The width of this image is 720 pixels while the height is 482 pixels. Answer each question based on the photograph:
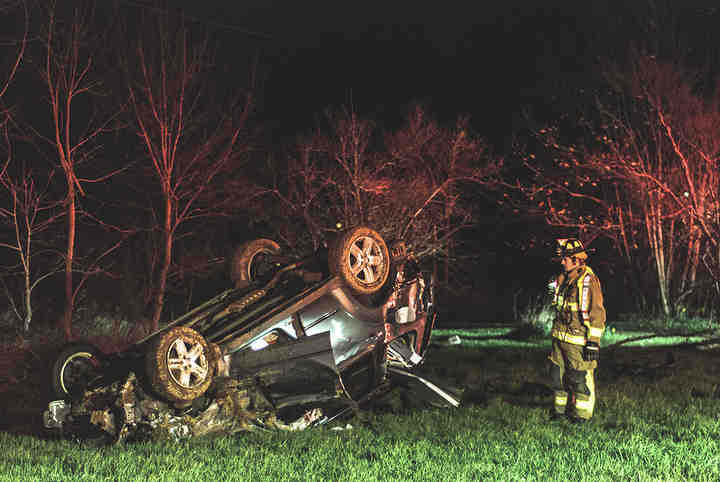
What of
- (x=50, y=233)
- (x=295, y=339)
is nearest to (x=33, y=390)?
(x=295, y=339)

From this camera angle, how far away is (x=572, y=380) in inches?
298

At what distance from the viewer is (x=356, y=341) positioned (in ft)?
24.8

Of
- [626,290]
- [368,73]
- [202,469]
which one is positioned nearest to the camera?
[202,469]

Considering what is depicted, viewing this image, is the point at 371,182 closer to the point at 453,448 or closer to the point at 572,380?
the point at 572,380

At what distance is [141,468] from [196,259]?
654 inches

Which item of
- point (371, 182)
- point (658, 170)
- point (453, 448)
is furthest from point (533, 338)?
point (453, 448)

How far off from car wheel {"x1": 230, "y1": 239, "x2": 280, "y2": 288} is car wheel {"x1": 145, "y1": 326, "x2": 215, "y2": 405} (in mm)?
1866

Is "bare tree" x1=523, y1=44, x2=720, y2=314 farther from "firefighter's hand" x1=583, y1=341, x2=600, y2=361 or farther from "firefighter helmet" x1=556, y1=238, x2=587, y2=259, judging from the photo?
"firefighter's hand" x1=583, y1=341, x2=600, y2=361

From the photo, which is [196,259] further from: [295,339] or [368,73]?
[295,339]

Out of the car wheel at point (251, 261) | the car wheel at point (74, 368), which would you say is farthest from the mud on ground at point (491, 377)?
the car wheel at point (251, 261)

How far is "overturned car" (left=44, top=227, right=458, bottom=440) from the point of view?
6.58m

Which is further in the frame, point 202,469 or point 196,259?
point 196,259

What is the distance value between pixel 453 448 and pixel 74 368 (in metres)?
3.58

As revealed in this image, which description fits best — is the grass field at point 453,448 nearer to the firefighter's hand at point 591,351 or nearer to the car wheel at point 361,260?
the firefighter's hand at point 591,351
